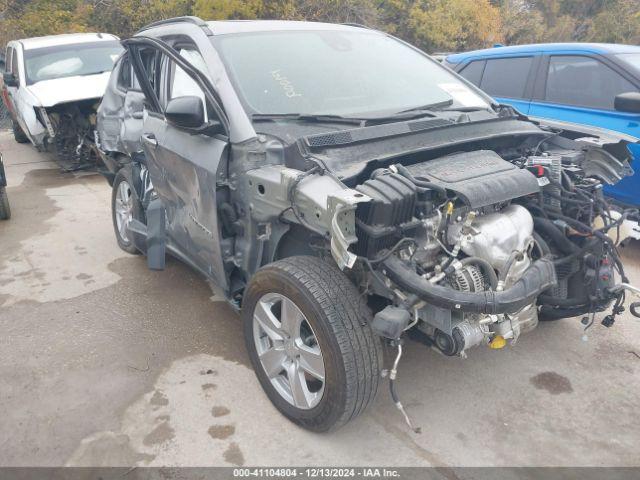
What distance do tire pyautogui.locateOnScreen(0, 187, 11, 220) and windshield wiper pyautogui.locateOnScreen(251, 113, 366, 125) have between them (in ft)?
13.3

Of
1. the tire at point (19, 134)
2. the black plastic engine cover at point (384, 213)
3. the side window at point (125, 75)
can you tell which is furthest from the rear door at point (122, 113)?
the tire at point (19, 134)

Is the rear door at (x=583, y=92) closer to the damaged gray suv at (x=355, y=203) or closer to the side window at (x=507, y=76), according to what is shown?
the side window at (x=507, y=76)

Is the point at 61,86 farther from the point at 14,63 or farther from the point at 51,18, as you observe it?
the point at 51,18

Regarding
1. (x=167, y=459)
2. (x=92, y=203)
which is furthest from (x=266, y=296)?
(x=92, y=203)

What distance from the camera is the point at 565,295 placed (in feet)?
9.66

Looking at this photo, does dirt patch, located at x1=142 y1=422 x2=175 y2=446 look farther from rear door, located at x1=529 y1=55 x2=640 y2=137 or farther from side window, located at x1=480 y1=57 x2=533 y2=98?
side window, located at x1=480 y1=57 x2=533 y2=98

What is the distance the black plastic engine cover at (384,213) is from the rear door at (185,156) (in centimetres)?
96

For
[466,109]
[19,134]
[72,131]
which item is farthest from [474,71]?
[19,134]

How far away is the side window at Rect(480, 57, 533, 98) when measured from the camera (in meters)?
5.56

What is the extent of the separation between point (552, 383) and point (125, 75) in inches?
171

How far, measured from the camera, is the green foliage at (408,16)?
45.5 feet

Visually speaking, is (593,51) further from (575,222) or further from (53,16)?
(53,16)

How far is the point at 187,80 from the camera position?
10.9 ft

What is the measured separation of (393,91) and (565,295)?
1.62 meters
